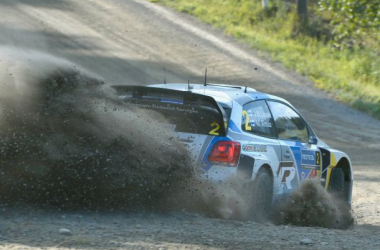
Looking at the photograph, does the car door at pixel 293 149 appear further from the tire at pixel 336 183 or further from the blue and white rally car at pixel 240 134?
the tire at pixel 336 183

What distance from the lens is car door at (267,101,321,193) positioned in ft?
29.3

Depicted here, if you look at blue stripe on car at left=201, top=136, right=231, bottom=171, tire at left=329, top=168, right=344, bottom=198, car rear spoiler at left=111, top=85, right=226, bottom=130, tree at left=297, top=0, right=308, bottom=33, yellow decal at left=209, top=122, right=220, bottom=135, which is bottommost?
tire at left=329, top=168, right=344, bottom=198

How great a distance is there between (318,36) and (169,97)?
23.8m

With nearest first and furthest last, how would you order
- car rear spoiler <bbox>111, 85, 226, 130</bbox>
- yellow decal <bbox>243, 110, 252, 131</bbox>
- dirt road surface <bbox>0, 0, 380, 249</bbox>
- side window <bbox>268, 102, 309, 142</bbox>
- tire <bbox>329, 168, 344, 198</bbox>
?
dirt road surface <bbox>0, 0, 380, 249</bbox>
car rear spoiler <bbox>111, 85, 226, 130</bbox>
yellow decal <bbox>243, 110, 252, 131</bbox>
side window <bbox>268, 102, 309, 142</bbox>
tire <bbox>329, 168, 344, 198</bbox>

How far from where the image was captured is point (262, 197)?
830 centimetres

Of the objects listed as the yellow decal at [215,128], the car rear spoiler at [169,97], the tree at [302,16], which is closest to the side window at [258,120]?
the yellow decal at [215,128]

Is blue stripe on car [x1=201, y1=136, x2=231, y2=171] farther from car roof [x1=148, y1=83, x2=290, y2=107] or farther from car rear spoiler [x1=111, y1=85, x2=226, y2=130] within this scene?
car roof [x1=148, y1=83, x2=290, y2=107]

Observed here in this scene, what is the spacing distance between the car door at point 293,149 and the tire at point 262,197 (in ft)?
1.07

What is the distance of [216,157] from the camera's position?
7887 millimetres

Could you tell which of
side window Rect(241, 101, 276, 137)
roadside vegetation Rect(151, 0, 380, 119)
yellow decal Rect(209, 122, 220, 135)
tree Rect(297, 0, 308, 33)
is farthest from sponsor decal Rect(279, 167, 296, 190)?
tree Rect(297, 0, 308, 33)

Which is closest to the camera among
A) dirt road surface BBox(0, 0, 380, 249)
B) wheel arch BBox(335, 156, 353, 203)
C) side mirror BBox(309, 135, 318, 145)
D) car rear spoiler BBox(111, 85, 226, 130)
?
dirt road surface BBox(0, 0, 380, 249)

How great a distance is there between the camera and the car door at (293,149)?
895 cm

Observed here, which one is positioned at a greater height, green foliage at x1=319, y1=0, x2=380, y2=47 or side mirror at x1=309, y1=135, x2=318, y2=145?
green foliage at x1=319, y1=0, x2=380, y2=47

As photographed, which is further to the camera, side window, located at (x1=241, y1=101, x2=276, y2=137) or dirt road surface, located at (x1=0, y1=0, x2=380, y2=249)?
side window, located at (x1=241, y1=101, x2=276, y2=137)
